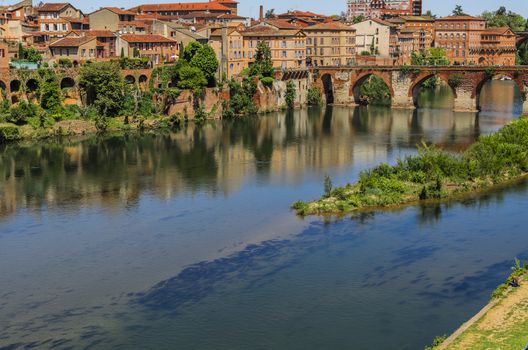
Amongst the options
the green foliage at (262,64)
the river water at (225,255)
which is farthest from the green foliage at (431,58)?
the river water at (225,255)

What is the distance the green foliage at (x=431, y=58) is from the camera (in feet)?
403

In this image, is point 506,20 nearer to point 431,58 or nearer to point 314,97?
point 431,58

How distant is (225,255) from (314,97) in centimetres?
6299

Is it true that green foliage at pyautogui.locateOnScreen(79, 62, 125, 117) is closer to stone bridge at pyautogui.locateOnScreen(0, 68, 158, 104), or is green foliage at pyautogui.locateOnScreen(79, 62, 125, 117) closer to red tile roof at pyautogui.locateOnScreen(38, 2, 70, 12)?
stone bridge at pyautogui.locateOnScreen(0, 68, 158, 104)

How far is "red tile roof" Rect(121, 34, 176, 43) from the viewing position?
83625 millimetres

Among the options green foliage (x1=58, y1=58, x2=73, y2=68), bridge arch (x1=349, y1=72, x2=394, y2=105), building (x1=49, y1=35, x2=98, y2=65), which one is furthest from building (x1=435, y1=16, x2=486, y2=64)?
green foliage (x1=58, y1=58, x2=73, y2=68)

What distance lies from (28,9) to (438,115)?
57.0 m

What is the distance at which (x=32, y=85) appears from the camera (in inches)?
2874

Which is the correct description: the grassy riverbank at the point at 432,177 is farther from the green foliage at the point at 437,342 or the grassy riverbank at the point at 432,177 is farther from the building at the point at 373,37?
the building at the point at 373,37

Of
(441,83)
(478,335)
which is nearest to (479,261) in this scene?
(478,335)

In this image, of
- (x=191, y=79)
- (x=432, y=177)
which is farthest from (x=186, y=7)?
(x=432, y=177)

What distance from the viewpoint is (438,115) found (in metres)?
87.4

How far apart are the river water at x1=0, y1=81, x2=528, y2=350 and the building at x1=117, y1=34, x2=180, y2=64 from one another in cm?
2408

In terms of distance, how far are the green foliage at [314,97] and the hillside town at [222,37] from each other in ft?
10.3
